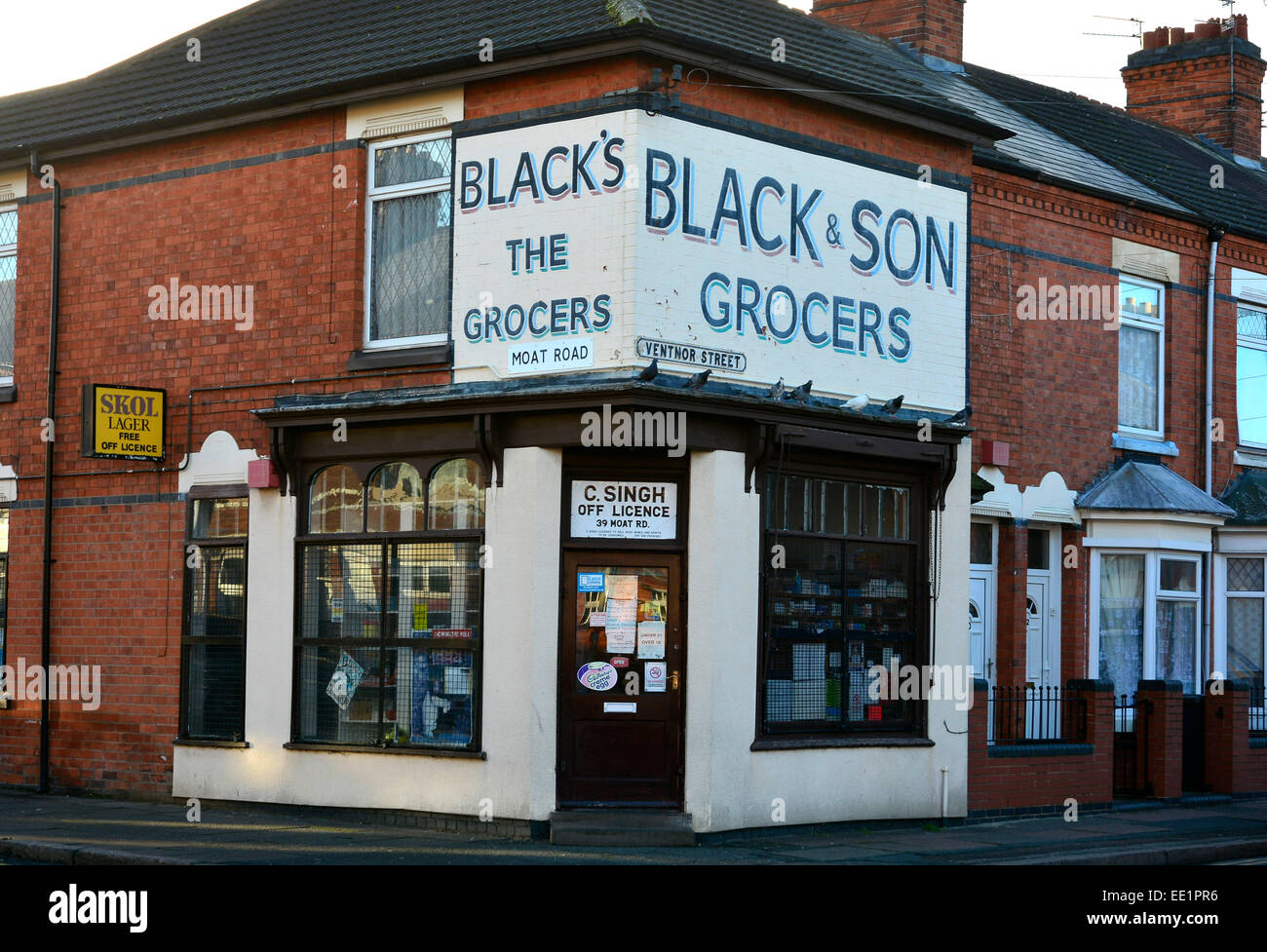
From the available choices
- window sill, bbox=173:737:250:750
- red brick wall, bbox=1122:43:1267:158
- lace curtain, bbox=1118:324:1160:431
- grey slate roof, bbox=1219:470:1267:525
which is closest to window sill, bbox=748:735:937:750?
window sill, bbox=173:737:250:750

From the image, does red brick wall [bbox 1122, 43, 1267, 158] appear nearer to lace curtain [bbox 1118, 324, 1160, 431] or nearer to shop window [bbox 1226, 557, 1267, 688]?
lace curtain [bbox 1118, 324, 1160, 431]

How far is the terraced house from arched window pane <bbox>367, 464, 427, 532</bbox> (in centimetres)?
4

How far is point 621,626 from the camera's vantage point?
46.4 ft

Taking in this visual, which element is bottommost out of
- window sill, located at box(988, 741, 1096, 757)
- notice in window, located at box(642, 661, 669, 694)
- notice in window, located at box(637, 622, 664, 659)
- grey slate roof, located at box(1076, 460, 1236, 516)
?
window sill, located at box(988, 741, 1096, 757)

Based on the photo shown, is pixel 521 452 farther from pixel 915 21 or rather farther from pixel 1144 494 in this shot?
pixel 915 21

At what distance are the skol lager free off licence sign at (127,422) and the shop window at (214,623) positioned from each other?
2.43ft

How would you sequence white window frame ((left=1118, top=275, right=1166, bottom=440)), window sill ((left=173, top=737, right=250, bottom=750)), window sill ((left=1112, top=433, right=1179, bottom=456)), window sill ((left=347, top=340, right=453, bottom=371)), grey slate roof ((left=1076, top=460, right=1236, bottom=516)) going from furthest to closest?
white window frame ((left=1118, top=275, right=1166, bottom=440)) < window sill ((left=1112, top=433, right=1179, bottom=456)) < grey slate roof ((left=1076, top=460, right=1236, bottom=516)) < window sill ((left=173, top=737, right=250, bottom=750)) < window sill ((left=347, top=340, right=453, bottom=371))

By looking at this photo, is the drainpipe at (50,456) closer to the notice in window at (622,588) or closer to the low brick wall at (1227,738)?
the notice in window at (622,588)

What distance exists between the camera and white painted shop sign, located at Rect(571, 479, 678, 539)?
14195 millimetres

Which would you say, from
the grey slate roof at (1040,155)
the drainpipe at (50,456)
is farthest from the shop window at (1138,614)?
the drainpipe at (50,456)

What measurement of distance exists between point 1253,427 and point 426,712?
12044mm

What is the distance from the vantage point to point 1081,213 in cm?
1920

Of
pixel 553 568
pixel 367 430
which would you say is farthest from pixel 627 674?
pixel 367 430

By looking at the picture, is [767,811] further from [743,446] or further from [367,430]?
[367,430]
